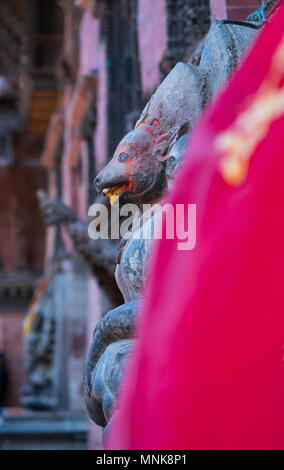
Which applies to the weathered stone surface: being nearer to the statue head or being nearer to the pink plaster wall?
the statue head

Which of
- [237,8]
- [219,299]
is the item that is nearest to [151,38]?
[237,8]

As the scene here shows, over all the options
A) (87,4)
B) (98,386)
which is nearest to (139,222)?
(98,386)

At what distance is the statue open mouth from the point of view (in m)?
2.69

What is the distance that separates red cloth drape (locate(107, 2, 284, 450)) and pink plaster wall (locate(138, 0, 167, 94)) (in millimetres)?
3875

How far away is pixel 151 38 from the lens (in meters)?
5.88

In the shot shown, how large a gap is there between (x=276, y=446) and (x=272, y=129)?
2.12 feet

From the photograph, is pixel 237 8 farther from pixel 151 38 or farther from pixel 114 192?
pixel 151 38

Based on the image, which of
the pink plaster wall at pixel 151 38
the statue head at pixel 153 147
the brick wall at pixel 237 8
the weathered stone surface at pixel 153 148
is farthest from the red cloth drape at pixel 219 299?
the pink plaster wall at pixel 151 38

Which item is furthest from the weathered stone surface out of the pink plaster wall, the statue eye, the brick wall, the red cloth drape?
the pink plaster wall

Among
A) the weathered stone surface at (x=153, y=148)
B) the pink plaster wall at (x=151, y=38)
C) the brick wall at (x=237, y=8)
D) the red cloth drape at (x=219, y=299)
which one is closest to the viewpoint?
the red cloth drape at (x=219, y=299)

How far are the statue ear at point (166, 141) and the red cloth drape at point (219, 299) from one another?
1.02m

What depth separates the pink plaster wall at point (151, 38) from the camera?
5.45m

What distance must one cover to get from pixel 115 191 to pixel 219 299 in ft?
4.15

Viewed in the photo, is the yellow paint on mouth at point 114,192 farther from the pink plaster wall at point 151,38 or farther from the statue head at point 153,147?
the pink plaster wall at point 151,38
